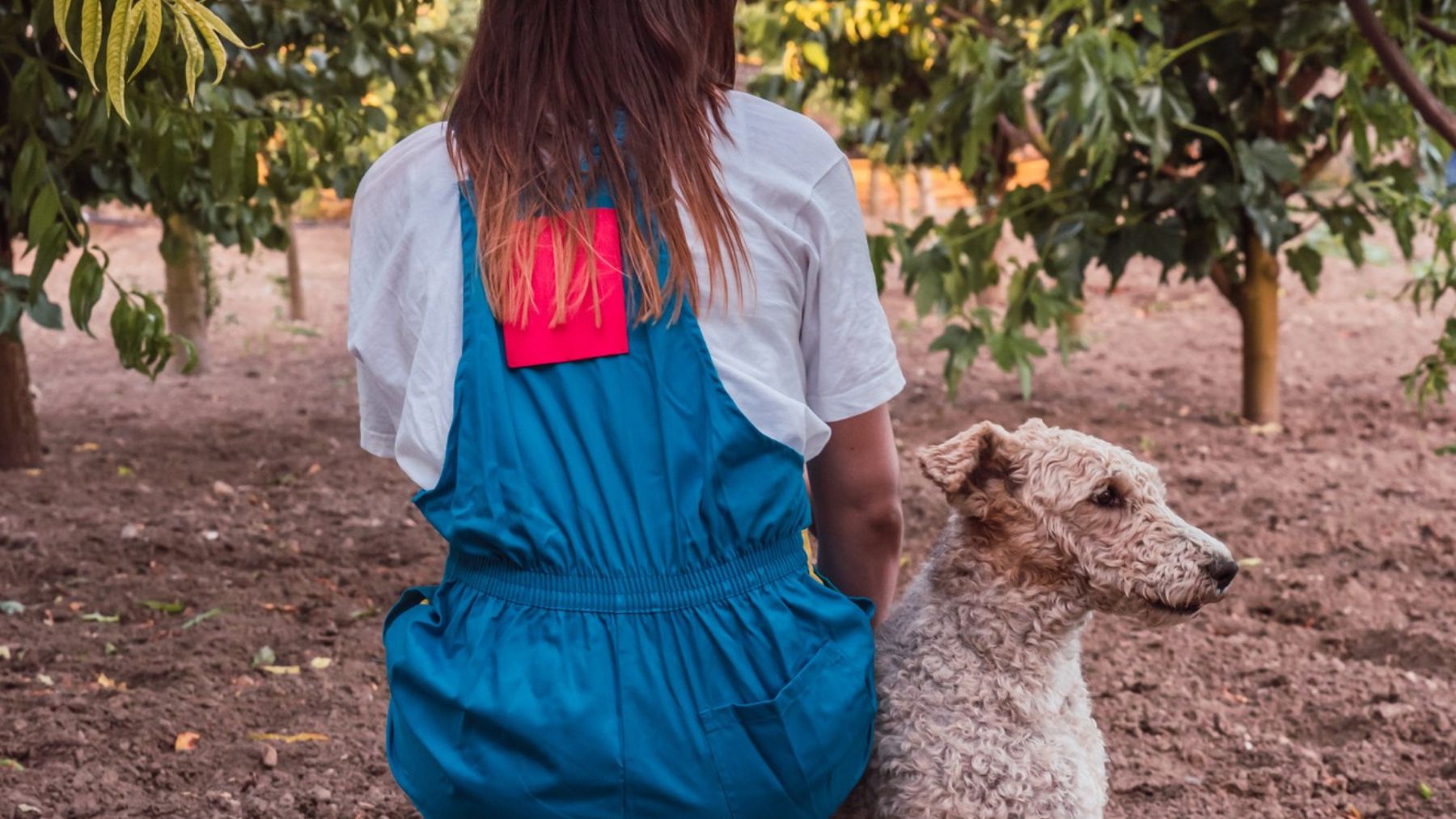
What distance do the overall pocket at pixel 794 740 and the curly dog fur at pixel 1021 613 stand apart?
16 cm

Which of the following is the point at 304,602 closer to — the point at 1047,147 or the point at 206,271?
the point at 1047,147

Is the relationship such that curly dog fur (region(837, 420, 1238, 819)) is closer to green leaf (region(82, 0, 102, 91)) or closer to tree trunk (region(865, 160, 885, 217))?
green leaf (region(82, 0, 102, 91))

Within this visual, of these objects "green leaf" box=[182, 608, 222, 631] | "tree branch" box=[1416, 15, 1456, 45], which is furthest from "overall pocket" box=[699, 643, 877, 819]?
"tree branch" box=[1416, 15, 1456, 45]

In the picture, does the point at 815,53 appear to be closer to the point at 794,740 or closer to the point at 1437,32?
the point at 1437,32

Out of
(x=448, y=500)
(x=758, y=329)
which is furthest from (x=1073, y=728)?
(x=448, y=500)

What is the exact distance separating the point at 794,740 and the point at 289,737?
207 cm

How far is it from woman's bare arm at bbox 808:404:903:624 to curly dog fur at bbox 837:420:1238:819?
78 mm

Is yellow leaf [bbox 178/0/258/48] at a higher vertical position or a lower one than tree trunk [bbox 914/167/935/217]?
higher

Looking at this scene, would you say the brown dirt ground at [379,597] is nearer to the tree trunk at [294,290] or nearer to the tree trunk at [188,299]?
the tree trunk at [188,299]

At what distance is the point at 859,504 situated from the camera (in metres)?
2.19

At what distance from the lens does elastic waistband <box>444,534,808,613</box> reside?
1925 millimetres

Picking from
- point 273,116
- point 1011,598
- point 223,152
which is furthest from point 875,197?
point 1011,598

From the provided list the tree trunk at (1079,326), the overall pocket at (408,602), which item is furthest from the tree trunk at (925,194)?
the overall pocket at (408,602)

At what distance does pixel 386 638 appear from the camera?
210 centimetres
